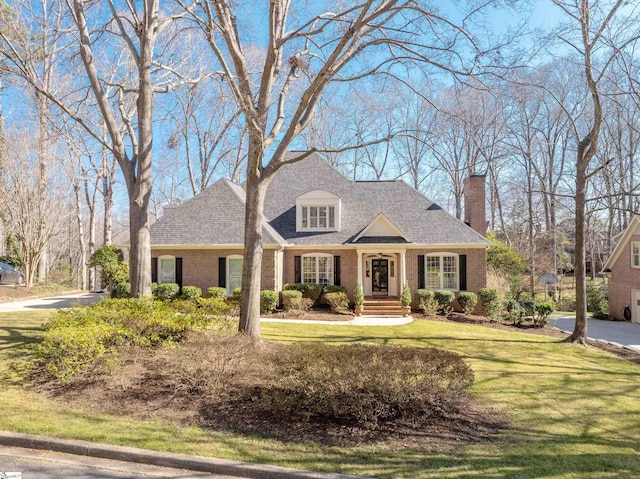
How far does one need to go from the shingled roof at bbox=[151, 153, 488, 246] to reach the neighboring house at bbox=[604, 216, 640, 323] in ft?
26.2

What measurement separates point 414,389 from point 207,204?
15.1 m

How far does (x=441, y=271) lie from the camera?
1706cm

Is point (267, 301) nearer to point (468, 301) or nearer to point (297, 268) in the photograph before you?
point (297, 268)

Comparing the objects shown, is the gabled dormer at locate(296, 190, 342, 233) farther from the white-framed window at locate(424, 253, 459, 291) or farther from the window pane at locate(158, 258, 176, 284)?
the window pane at locate(158, 258, 176, 284)

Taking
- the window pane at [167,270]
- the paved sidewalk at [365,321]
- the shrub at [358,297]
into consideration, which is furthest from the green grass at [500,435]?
the window pane at [167,270]

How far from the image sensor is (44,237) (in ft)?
69.8

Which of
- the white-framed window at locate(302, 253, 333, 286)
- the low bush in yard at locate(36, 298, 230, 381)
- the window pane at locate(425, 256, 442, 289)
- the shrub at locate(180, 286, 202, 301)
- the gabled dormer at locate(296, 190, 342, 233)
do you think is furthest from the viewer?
the gabled dormer at locate(296, 190, 342, 233)

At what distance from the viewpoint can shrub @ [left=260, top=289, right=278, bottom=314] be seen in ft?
48.8

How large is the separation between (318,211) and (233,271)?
4.87 metres

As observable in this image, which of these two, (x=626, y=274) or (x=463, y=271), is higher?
(x=463, y=271)

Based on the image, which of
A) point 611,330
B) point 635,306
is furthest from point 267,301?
point 635,306

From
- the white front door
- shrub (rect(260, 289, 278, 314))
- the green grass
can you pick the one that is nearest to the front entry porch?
shrub (rect(260, 289, 278, 314))

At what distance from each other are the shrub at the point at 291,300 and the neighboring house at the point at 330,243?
→ 29.3 inches

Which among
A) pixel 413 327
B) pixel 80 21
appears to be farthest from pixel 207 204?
pixel 413 327
